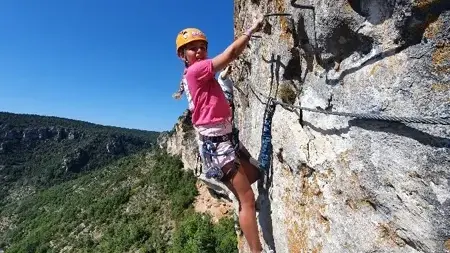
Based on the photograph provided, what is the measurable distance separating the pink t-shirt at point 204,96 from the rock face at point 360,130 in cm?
69

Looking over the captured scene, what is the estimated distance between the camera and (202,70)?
411cm

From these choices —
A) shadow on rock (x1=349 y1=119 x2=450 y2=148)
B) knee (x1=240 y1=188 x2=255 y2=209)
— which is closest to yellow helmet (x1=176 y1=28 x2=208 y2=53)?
knee (x1=240 y1=188 x2=255 y2=209)

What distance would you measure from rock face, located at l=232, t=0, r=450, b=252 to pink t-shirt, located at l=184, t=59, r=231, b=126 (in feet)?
2.27

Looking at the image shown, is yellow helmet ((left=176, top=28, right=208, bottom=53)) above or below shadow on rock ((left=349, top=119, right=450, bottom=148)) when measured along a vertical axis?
above

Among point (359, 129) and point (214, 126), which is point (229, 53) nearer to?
point (214, 126)

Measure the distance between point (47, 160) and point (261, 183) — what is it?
155m

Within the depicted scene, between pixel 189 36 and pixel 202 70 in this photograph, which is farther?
pixel 189 36

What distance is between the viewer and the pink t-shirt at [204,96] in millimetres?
4145

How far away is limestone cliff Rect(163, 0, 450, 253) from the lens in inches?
97.7

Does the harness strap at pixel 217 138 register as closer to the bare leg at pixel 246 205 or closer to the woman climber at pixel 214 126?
the woman climber at pixel 214 126

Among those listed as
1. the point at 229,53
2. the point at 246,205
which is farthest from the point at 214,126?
the point at 246,205

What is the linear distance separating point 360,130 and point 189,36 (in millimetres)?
2149

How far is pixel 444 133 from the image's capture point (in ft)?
7.79

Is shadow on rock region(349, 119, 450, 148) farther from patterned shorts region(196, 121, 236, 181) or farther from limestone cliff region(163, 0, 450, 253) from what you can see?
patterned shorts region(196, 121, 236, 181)
